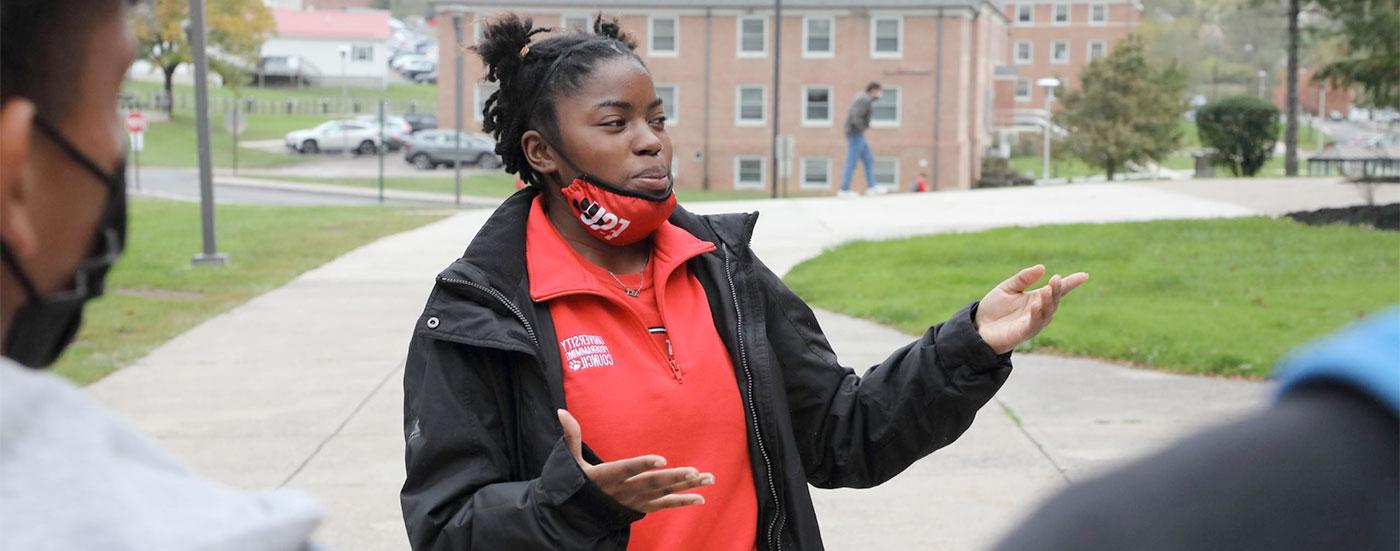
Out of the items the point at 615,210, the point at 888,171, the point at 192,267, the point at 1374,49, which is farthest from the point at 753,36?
the point at 615,210

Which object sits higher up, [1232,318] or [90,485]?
[90,485]

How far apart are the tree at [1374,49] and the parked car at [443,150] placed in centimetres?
4034

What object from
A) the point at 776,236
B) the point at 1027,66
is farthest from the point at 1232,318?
the point at 1027,66

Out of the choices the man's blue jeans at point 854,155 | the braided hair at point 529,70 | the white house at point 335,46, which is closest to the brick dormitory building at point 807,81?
the man's blue jeans at point 854,155

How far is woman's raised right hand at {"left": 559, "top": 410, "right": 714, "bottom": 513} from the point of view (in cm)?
245

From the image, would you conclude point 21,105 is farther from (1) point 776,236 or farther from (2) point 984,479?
(1) point 776,236

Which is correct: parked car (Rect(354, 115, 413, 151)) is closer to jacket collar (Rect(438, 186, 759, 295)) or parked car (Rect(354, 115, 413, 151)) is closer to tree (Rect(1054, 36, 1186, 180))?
tree (Rect(1054, 36, 1186, 180))

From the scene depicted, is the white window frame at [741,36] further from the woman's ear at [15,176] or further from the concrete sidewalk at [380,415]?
the woman's ear at [15,176]

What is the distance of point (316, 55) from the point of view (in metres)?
101

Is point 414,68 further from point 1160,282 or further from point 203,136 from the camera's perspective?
point 1160,282

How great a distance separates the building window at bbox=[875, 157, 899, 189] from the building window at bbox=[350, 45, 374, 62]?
51.4m

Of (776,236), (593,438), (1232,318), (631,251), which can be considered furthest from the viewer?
(776,236)

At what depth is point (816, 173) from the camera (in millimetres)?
58312

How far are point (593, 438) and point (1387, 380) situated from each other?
84.2 inches
